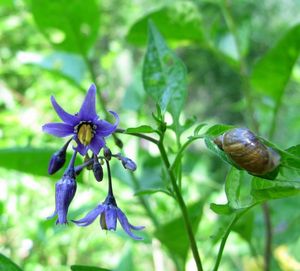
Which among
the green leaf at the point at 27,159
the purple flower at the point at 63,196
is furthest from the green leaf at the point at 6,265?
the green leaf at the point at 27,159

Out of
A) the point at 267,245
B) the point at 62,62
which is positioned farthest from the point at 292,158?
the point at 62,62

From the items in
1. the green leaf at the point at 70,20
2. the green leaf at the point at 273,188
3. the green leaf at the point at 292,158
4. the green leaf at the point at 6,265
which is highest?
the green leaf at the point at 70,20

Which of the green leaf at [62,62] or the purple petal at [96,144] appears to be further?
the green leaf at [62,62]

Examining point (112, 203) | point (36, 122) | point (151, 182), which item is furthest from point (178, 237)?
point (36, 122)

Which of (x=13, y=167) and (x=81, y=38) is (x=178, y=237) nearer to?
(x=13, y=167)

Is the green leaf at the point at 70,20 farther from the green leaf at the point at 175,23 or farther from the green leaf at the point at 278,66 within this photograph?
the green leaf at the point at 278,66

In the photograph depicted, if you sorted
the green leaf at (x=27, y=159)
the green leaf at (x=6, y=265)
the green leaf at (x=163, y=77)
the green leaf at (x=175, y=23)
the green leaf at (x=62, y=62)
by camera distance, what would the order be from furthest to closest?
the green leaf at (x=62, y=62) < the green leaf at (x=175, y=23) < the green leaf at (x=27, y=159) < the green leaf at (x=163, y=77) < the green leaf at (x=6, y=265)
